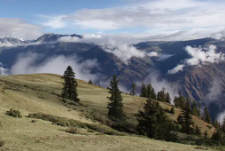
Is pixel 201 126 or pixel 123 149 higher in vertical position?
pixel 123 149

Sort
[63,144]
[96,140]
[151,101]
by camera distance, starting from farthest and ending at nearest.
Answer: [151,101]
[96,140]
[63,144]

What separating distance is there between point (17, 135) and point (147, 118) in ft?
58.9

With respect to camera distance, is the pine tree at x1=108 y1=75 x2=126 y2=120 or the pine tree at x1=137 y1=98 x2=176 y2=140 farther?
the pine tree at x1=108 y1=75 x2=126 y2=120

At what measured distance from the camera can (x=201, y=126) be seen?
248 feet

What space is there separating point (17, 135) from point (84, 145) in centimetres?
468

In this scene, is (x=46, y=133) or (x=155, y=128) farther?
(x=155, y=128)

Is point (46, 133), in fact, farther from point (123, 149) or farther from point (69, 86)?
point (69, 86)

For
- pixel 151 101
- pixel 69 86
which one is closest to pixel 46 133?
pixel 151 101

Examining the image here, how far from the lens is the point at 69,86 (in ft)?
184

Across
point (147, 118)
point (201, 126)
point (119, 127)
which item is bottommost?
point (201, 126)

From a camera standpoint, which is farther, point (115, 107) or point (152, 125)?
point (115, 107)

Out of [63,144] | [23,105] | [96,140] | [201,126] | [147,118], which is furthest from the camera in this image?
[201,126]

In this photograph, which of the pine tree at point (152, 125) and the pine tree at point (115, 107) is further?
the pine tree at point (115, 107)

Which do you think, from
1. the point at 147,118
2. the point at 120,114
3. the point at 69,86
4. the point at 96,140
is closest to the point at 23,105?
the point at 96,140
